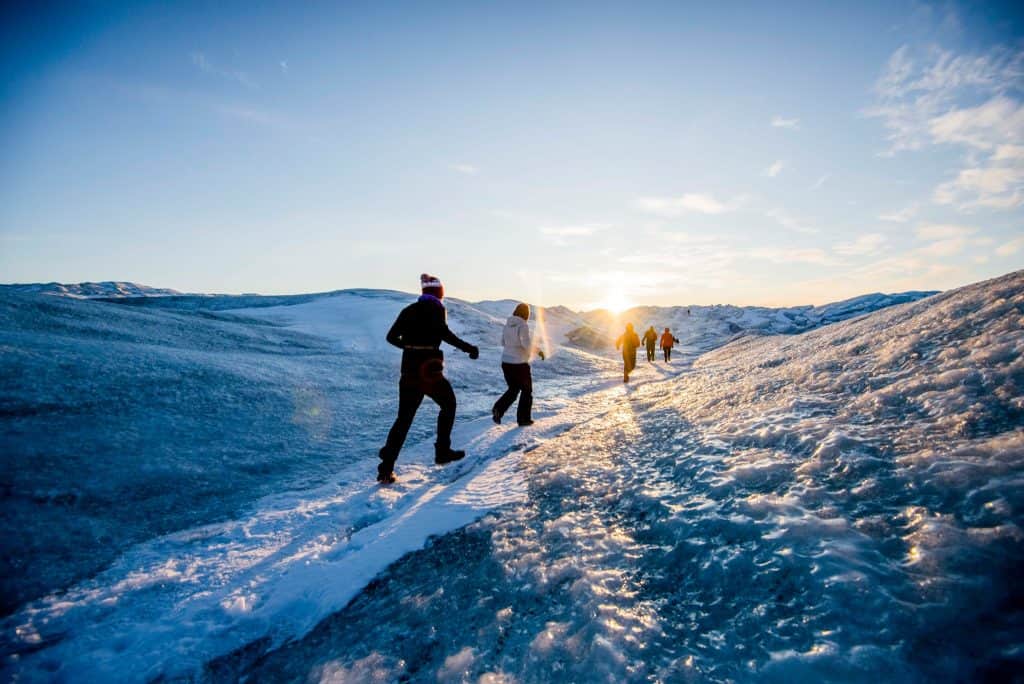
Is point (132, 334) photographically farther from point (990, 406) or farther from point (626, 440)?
point (990, 406)

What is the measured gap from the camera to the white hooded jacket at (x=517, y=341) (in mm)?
7699

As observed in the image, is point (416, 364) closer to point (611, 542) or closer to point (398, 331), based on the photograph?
point (398, 331)

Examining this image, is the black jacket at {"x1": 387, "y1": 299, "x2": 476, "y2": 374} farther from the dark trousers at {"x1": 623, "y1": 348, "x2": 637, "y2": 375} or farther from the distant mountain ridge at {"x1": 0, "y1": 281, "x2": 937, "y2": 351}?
the distant mountain ridge at {"x1": 0, "y1": 281, "x2": 937, "y2": 351}

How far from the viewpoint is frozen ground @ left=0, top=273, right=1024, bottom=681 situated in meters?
1.90

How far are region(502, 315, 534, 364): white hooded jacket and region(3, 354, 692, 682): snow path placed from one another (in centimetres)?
263

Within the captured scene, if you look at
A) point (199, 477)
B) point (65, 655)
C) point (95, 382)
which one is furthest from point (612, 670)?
point (95, 382)

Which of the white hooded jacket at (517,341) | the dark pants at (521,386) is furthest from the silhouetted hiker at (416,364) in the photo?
the dark pants at (521,386)

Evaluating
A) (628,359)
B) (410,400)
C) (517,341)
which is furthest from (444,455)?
(628,359)

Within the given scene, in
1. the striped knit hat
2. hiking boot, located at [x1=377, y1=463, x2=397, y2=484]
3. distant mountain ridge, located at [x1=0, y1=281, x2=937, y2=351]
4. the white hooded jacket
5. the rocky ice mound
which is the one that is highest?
distant mountain ridge, located at [x1=0, y1=281, x2=937, y2=351]

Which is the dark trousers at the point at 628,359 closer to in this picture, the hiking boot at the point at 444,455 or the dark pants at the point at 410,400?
the hiking boot at the point at 444,455

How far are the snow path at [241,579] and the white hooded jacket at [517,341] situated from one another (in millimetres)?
2630

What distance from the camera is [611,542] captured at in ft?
9.71

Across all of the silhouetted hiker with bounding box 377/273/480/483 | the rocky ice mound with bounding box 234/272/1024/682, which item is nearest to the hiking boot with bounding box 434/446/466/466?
the silhouetted hiker with bounding box 377/273/480/483

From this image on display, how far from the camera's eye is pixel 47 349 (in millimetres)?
7977
